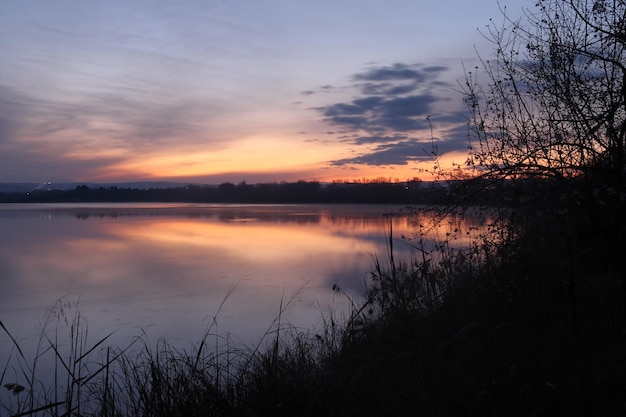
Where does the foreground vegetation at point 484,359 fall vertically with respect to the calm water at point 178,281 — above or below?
above

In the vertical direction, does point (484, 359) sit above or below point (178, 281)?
above

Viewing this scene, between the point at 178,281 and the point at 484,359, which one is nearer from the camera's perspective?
the point at 484,359

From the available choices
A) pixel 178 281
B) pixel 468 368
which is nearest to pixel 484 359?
pixel 468 368

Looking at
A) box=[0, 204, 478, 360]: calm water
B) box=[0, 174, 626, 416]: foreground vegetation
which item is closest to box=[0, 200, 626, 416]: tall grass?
box=[0, 174, 626, 416]: foreground vegetation

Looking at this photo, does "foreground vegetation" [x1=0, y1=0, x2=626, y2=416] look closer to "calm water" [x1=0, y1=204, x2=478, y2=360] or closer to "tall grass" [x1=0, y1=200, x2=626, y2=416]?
"tall grass" [x1=0, y1=200, x2=626, y2=416]

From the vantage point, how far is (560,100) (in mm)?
4719

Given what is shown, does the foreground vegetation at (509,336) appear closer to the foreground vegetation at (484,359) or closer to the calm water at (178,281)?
the foreground vegetation at (484,359)

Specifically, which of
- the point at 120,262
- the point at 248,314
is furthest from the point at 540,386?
the point at 120,262

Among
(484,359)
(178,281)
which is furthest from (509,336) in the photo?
(178,281)

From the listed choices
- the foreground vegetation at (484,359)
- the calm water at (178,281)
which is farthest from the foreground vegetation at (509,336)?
the calm water at (178,281)

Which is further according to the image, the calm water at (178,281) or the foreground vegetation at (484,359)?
the calm water at (178,281)

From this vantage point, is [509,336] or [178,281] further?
[178,281]

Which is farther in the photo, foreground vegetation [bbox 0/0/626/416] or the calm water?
the calm water

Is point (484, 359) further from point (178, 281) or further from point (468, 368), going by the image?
point (178, 281)
